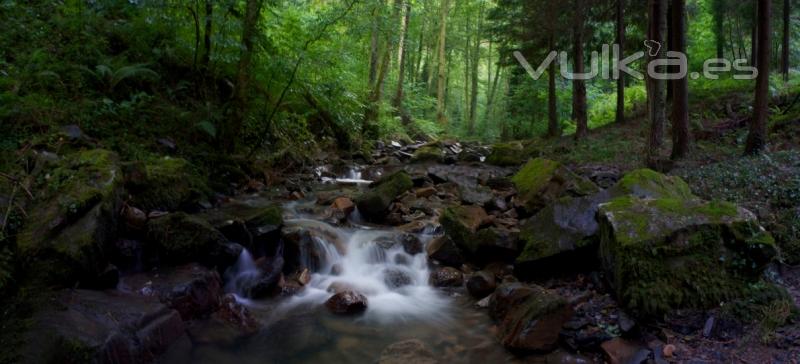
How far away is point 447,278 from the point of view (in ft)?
23.4

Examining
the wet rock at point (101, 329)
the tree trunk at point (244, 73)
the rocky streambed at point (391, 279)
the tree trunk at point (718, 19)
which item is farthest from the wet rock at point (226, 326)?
the tree trunk at point (718, 19)

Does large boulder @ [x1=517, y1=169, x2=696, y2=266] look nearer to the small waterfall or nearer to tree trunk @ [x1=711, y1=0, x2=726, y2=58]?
the small waterfall

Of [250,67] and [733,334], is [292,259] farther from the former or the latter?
[733,334]

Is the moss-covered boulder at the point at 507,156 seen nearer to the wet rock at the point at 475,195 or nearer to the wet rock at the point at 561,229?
the wet rock at the point at 475,195

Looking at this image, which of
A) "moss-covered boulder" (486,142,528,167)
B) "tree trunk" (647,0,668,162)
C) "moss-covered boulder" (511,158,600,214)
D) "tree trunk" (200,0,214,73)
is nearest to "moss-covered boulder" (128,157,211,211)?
"tree trunk" (200,0,214,73)

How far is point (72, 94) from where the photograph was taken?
8.66 m

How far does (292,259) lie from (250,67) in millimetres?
4807

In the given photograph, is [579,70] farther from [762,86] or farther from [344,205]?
[344,205]

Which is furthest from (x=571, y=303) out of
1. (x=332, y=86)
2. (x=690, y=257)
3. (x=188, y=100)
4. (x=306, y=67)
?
(x=188, y=100)

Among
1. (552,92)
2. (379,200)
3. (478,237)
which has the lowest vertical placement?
(478,237)

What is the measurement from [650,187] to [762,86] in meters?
5.24

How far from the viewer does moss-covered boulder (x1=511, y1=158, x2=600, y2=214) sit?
8898 millimetres

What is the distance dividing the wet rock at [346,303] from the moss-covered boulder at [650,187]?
411 cm

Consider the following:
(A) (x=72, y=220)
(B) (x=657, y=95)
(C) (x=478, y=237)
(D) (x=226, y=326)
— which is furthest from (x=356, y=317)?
(B) (x=657, y=95)
